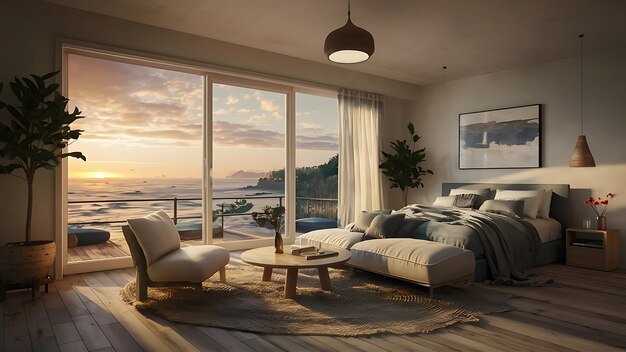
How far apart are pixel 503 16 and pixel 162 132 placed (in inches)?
213

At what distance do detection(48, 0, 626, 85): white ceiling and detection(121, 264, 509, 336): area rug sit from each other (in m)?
2.78

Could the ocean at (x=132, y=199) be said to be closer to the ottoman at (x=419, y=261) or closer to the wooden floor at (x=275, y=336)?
the ottoman at (x=419, y=261)

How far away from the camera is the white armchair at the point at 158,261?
3461mm

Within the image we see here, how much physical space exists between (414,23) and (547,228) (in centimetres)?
313

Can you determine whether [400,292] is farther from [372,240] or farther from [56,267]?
[56,267]

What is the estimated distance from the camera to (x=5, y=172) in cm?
386

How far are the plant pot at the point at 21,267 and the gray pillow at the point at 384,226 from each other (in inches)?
124

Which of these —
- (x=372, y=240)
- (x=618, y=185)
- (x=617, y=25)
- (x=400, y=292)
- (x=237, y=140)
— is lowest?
(x=400, y=292)

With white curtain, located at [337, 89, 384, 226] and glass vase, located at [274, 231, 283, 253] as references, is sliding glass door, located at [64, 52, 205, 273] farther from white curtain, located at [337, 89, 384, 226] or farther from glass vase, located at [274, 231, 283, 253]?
glass vase, located at [274, 231, 283, 253]

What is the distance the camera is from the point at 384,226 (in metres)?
4.68

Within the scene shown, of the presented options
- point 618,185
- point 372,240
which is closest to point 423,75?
point 618,185

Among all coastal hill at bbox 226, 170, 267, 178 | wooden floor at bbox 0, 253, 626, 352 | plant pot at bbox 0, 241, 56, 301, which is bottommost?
wooden floor at bbox 0, 253, 626, 352

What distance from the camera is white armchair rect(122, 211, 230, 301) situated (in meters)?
3.46

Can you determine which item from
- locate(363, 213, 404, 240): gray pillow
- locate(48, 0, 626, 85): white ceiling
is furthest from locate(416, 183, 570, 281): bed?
locate(48, 0, 626, 85): white ceiling
